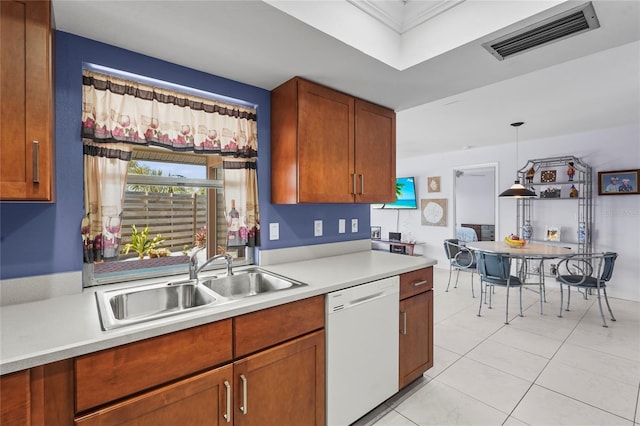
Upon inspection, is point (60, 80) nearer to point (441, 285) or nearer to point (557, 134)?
point (441, 285)

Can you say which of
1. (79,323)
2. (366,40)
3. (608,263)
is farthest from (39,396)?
(608,263)

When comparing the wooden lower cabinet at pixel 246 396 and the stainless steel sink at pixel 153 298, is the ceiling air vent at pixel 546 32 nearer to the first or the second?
the wooden lower cabinet at pixel 246 396

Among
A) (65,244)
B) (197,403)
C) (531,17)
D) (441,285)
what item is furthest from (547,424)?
(441,285)

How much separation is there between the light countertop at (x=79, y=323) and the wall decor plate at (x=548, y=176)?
4.60m

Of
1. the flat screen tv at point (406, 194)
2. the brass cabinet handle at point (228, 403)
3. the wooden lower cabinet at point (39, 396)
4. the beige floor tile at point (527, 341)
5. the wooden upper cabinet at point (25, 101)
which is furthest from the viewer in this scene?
the flat screen tv at point (406, 194)

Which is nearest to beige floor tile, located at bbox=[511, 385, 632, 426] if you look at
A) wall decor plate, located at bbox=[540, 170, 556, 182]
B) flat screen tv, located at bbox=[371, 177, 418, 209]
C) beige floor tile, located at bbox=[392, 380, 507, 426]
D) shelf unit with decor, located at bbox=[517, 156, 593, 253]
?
beige floor tile, located at bbox=[392, 380, 507, 426]

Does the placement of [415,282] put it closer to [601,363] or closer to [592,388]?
[592,388]

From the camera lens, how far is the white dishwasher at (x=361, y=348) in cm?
164

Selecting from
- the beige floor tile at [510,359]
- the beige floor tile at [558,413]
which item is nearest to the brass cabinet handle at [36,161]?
the beige floor tile at [558,413]

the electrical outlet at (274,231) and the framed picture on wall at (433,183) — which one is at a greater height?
the framed picture on wall at (433,183)

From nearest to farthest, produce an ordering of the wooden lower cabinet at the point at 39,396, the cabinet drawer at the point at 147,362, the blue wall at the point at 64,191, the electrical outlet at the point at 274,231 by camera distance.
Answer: the wooden lower cabinet at the point at 39,396 < the cabinet drawer at the point at 147,362 < the blue wall at the point at 64,191 < the electrical outlet at the point at 274,231

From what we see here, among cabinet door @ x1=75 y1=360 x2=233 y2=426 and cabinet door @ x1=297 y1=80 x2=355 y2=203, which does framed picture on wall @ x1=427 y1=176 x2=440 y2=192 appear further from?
cabinet door @ x1=75 y1=360 x2=233 y2=426

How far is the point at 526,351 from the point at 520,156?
3.70 meters

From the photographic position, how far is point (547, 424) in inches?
72.0
